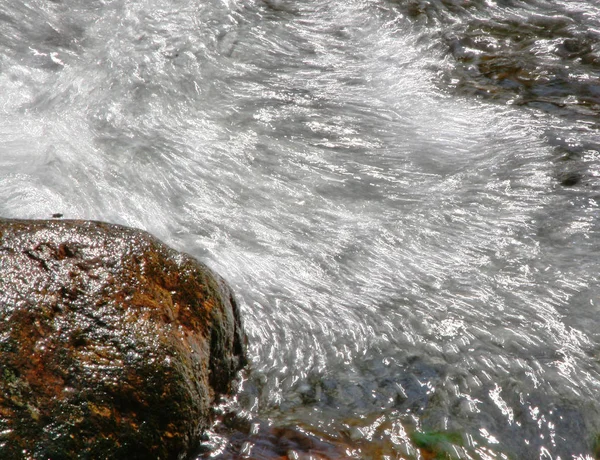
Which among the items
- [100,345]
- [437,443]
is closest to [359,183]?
[437,443]

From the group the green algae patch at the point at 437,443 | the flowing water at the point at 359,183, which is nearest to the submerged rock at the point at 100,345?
the flowing water at the point at 359,183

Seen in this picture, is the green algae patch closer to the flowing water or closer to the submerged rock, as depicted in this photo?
the flowing water

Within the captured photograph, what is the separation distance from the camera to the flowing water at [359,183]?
11.4ft

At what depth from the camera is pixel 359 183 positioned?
17.1 feet

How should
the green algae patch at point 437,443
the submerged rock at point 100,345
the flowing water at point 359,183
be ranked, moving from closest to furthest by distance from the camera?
the submerged rock at point 100,345, the green algae patch at point 437,443, the flowing water at point 359,183

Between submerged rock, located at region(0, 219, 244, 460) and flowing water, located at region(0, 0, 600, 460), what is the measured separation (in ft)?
1.37

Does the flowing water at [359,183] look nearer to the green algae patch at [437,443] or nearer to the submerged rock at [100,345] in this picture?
the green algae patch at [437,443]

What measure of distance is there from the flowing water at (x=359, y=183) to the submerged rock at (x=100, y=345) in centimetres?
42

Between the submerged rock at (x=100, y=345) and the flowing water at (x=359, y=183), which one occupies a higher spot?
the submerged rock at (x=100, y=345)

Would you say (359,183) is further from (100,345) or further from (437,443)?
(100,345)

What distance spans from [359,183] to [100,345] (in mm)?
2959

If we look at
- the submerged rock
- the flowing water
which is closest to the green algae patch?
the flowing water

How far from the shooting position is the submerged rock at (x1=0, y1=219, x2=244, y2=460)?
2.50 metres

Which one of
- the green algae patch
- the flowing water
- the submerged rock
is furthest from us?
the flowing water
